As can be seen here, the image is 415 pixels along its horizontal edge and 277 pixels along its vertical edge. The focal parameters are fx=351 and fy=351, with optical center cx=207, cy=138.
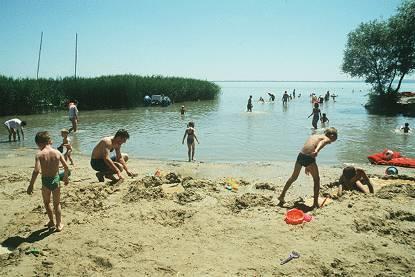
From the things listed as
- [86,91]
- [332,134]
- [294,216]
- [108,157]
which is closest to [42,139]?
[108,157]

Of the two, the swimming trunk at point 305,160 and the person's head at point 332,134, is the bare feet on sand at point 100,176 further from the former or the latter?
the person's head at point 332,134

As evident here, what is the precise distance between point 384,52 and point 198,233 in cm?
3935

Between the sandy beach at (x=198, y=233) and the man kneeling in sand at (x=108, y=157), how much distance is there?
1.03 feet

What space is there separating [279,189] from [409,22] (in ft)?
115

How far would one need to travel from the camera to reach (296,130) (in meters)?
22.6

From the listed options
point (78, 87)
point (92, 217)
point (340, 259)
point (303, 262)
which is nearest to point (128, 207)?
point (92, 217)

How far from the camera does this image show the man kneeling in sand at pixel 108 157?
25.5 ft

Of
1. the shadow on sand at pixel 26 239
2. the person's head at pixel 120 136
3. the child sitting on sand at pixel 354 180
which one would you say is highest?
the person's head at pixel 120 136

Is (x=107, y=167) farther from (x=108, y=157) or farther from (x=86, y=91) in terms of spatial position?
(x=86, y=91)

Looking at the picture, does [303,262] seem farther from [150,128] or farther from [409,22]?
[409,22]

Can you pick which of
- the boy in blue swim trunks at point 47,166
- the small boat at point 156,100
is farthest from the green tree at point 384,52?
the boy in blue swim trunks at point 47,166

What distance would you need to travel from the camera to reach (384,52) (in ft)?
125

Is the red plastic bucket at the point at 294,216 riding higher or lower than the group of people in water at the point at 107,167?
lower

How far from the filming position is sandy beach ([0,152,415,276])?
4.81m
